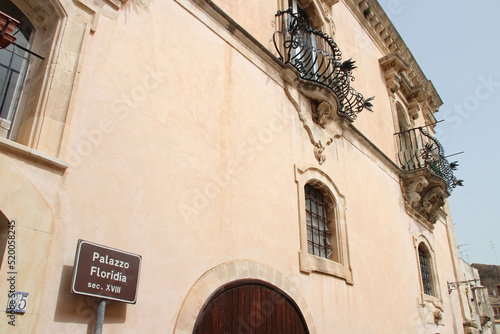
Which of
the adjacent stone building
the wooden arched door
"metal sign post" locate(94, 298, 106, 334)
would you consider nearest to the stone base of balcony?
the wooden arched door

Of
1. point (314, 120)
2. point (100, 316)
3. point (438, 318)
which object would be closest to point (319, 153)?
point (314, 120)

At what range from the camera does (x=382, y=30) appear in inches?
497

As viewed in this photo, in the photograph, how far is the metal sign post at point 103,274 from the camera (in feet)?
10.8

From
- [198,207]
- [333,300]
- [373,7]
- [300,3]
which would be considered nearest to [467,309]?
[333,300]

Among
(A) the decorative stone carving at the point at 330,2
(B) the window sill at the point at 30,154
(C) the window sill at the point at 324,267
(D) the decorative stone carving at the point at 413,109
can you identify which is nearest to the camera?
(B) the window sill at the point at 30,154

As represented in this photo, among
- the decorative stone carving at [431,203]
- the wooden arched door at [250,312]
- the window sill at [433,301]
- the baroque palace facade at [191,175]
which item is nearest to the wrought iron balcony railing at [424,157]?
the decorative stone carving at [431,203]

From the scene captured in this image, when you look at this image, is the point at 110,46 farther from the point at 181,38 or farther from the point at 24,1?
the point at 181,38

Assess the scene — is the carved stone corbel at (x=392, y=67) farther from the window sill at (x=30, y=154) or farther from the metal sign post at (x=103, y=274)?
the window sill at (x=30, y=154)

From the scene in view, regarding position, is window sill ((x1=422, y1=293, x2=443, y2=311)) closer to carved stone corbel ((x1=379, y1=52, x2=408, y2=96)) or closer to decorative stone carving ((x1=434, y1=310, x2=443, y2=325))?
decorative stone carving ((x1=434, y1=310, x2=443, y2=325))

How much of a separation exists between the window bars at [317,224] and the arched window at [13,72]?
14.7ft

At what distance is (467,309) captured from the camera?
41.3ft

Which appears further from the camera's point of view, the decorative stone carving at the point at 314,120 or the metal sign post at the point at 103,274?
the decorative stone carving at the point at 314,120

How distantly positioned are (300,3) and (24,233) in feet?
25.1

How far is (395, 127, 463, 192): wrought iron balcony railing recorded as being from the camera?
11.5 m
